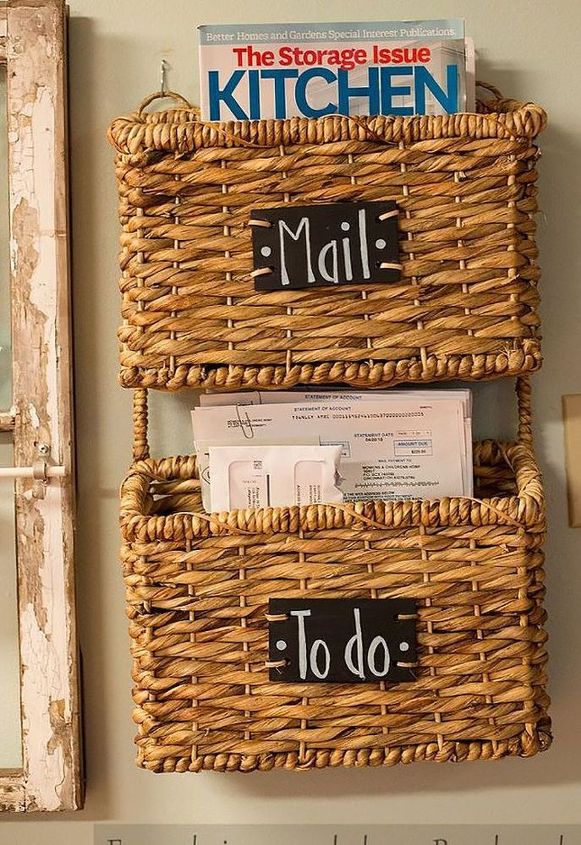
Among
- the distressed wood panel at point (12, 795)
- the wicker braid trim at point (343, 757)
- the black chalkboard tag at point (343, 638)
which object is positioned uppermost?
the black chalkboard tag at point (343, 638)

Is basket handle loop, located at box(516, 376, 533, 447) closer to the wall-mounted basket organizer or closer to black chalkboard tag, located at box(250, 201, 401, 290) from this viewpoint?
the wall-mounted basket organizer

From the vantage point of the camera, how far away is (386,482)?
98 centimetres

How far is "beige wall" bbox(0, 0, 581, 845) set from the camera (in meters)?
1.06

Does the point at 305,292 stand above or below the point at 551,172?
below

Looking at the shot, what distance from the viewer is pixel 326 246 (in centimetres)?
93

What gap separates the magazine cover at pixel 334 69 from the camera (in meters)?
0.96

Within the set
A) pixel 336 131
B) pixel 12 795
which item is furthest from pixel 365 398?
pixel 12 795

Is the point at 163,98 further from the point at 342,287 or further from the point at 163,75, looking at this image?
the point at 342,287

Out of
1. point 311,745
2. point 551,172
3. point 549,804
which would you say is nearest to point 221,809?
point 311,745

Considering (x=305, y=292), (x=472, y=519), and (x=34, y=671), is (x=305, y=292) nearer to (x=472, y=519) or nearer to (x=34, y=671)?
(x=472, y=519)

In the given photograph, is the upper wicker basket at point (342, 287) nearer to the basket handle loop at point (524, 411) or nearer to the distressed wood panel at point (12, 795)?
the basket handle loop at point (524, 411)

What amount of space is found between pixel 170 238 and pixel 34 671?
1.58ft

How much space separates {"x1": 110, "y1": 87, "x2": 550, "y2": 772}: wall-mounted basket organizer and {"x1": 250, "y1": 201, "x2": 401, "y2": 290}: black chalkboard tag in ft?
0.04

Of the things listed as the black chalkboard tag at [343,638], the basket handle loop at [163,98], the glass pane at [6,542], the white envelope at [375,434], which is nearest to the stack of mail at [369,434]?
the white envelope at [375,434]
